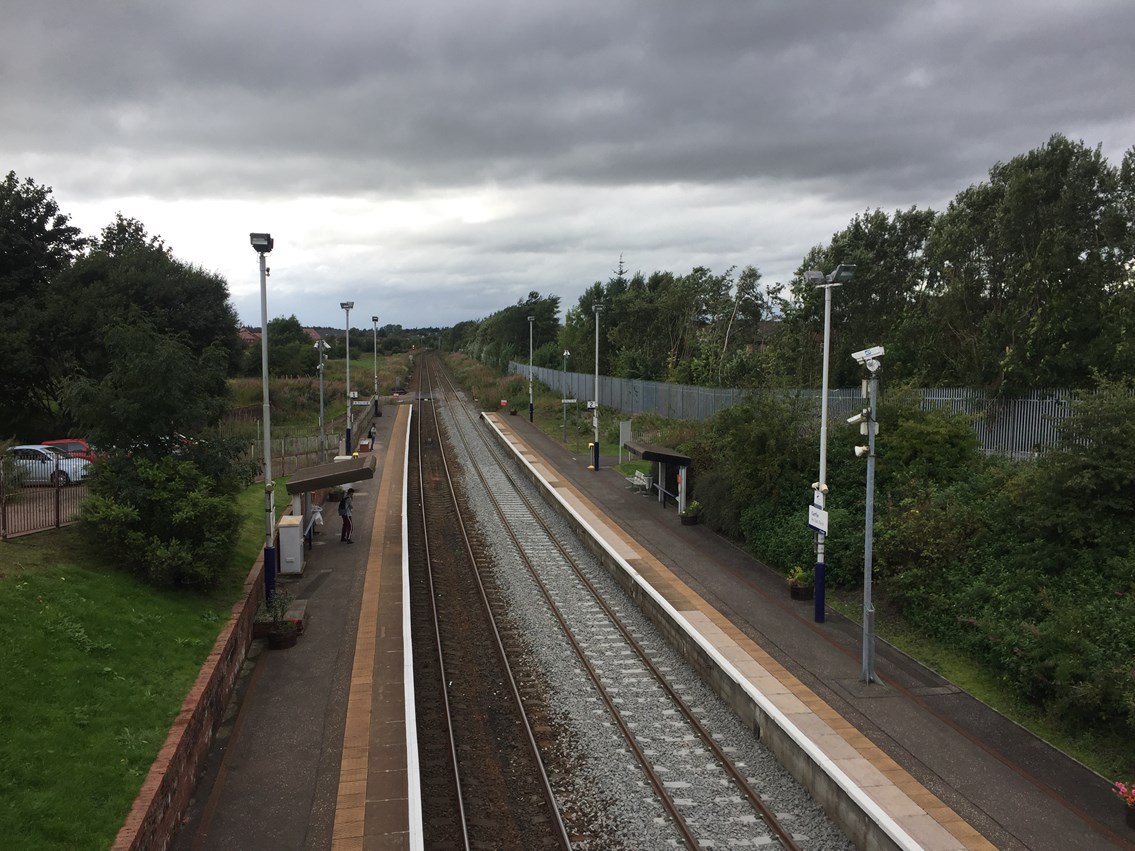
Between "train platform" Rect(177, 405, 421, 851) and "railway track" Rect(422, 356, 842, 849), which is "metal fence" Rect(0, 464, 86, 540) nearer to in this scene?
"train platform" Rect(177, 405, 421, 851)

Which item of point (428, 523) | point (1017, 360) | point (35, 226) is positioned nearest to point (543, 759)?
point (428, 523)

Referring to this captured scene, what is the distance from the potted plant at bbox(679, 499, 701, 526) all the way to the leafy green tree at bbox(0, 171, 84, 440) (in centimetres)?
2504

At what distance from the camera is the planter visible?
17.2 metres

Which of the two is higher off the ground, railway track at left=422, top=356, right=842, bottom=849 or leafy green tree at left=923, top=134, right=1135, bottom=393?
leafy green tree at left=923, top=134, right=1135, bottom=393

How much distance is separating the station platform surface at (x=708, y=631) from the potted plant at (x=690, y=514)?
16.3 feet

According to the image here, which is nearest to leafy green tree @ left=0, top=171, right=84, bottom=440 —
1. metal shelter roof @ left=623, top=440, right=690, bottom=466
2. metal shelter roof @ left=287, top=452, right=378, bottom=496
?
metal shelter roof @ left=287, top=452, right=378, bottom=496

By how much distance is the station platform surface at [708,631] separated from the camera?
912 cm

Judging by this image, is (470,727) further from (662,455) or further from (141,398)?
(662,455)

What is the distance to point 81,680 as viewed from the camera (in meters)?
10.2

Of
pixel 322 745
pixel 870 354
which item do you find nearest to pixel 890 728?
pixel 870 354

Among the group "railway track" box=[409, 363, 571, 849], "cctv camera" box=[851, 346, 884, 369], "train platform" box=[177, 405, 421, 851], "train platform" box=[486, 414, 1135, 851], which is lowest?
"railway track" box=[409, 363, 571, 849]

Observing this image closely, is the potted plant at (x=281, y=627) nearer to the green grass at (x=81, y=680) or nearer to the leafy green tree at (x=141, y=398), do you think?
the green grass at (x=81, y=680)

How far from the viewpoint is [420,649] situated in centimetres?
1563

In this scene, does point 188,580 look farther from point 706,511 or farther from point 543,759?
point 706,511
